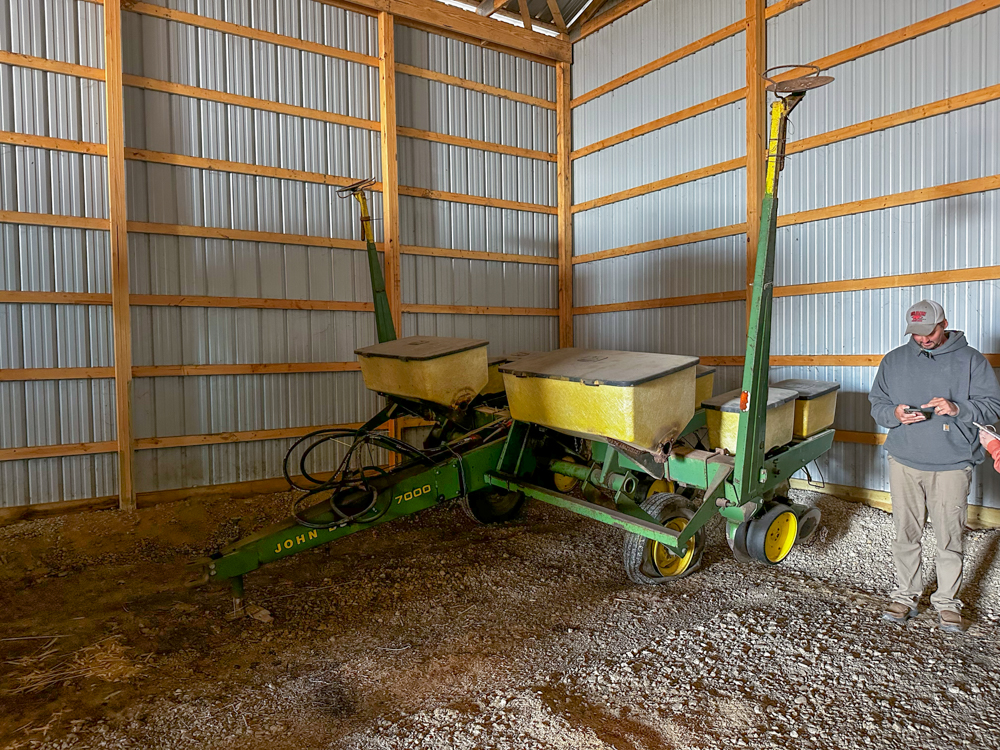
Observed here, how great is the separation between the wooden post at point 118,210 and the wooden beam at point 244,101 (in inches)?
9.9

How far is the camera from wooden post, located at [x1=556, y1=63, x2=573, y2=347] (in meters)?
8.82

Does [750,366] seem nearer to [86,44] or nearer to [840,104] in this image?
[840,104]

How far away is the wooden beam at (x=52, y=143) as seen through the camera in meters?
5.57

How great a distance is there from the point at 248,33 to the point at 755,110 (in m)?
5.31

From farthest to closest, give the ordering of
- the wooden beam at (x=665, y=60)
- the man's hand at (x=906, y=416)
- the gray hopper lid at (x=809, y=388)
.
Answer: the wooden beam at (x=665, y=60), the gray hopper lid at (x=809, y=388), the man's hand at (x=906, y=416)

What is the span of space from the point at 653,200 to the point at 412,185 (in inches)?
115

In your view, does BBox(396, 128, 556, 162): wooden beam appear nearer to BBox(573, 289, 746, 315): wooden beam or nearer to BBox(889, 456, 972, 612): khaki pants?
BBox(573, 289, 746, 315): wooden beam

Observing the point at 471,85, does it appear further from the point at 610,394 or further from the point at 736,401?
the point at 610,394

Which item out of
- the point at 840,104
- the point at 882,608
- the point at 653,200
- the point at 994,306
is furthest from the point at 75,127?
the point at 994,306

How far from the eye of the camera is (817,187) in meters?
6.20

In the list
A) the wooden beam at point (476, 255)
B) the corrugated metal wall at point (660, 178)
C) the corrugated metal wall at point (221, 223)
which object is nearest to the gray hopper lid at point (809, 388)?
the corrugated metal wall at point (660, 178)

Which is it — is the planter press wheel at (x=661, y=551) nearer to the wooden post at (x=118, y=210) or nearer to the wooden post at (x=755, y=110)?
the wooden post at (x=755, y=110)

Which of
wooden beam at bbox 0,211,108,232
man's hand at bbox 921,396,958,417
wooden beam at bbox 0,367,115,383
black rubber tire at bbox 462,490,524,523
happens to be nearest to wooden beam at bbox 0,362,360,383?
wooden beam at bbox 0,367,115,383

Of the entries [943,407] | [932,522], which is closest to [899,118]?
[943,407]
